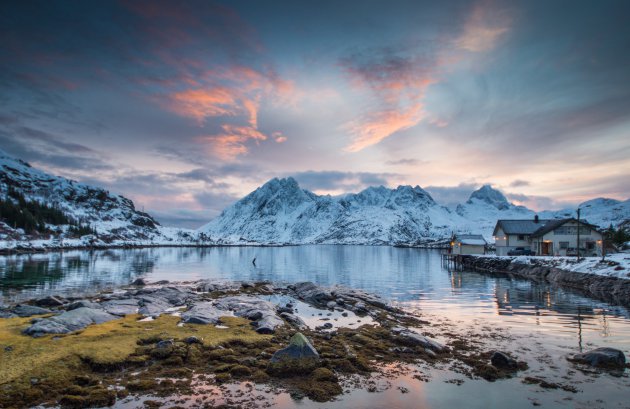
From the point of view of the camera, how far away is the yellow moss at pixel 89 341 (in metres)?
14.8

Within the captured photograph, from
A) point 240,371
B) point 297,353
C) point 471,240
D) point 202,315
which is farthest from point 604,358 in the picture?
point 471,240

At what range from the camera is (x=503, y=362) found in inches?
683

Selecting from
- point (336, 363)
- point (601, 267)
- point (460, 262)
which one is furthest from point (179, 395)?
point (460, 262)

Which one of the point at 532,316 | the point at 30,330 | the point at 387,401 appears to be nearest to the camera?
the point at 387,401

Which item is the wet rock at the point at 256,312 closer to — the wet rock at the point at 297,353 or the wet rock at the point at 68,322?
the wet rock at the point at 297,353

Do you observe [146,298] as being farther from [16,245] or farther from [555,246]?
[16,245]

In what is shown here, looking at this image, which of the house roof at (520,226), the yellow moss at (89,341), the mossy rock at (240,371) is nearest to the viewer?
the yellow moss at (89,341)

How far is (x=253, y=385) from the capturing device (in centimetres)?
1479

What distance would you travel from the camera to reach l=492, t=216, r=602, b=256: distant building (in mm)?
74188

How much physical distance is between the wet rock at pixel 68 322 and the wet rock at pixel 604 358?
27.0 meters

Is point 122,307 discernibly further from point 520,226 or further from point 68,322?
point 520,226

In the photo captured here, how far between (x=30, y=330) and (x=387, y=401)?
18.4 meters


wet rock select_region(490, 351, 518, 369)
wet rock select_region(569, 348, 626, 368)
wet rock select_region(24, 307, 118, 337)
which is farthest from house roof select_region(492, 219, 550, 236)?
wet rock select_region(24, 307, 118, 337)

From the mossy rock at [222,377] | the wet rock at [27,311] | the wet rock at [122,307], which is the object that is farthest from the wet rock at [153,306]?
the mossy rock at [222,377]
